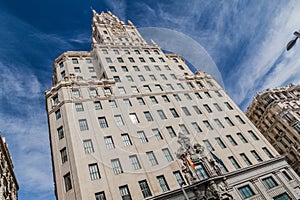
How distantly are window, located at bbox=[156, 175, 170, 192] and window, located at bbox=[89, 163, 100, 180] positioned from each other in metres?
7.33

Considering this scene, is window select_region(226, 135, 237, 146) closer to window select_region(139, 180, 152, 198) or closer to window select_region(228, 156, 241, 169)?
window select_region(228, 156, 241, 169)

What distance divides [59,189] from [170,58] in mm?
39163

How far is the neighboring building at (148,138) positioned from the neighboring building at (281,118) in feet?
90.9

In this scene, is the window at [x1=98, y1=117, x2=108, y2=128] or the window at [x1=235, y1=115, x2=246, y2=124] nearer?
the window at [x1=98, y1=117, x2=108, y2=128]

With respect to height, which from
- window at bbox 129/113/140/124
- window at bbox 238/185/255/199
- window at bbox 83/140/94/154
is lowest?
window at bbox 238/185/255/199

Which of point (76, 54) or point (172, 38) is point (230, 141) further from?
point (76, 54)

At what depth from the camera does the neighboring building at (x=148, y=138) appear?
26266mm

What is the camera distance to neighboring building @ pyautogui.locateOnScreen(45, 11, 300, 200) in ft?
86.2

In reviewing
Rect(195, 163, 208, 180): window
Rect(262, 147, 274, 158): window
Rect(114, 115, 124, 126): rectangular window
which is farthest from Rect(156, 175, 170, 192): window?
Rect(262, 147, 274, 158): window

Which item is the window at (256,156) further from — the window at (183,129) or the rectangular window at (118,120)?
the rectangular window at (118,120)

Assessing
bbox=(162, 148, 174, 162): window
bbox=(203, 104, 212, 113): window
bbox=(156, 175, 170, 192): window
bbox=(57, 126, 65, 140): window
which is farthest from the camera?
bbox=(203, 104, 212, 113): window

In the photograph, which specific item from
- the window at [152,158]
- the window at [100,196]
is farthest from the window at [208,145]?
the window at [100,196]

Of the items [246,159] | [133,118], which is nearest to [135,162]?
[133,118]

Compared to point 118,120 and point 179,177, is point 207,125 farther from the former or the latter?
point 118,120
